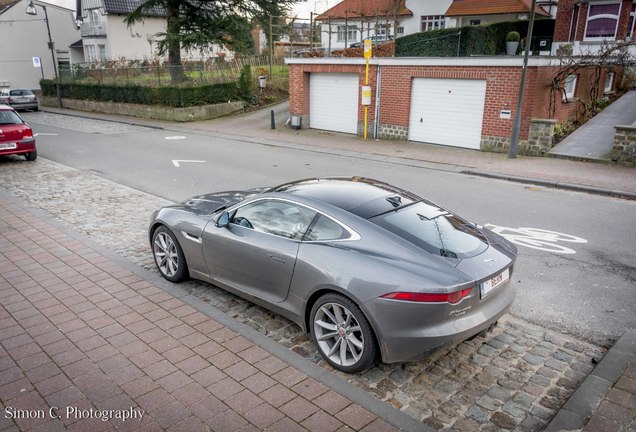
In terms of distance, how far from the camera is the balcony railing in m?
43.6

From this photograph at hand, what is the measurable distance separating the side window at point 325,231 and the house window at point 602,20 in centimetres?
3165

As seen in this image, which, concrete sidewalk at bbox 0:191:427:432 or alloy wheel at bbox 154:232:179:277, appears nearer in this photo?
concrete sidewalk at bbox 0:191:427:432

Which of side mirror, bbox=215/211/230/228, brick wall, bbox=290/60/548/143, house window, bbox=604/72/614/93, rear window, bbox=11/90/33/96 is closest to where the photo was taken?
side mirror, bbox=215/211/230/228

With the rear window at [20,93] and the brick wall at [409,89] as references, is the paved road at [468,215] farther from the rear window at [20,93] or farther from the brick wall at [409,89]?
the rear window at [20,93]

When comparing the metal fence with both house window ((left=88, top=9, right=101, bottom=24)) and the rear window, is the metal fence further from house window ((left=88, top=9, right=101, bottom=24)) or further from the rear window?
house window ((left=88, top=9, right=101, bottom=24))

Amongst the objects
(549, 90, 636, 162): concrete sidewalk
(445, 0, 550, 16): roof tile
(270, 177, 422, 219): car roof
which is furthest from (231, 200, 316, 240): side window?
(445, 0, 550, 16): roof tile

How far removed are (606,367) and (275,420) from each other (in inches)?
112

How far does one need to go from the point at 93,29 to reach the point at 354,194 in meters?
48.0

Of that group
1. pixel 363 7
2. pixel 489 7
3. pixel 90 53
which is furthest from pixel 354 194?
pixel 90 53

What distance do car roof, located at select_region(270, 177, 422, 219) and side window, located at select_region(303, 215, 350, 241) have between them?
0.22 meters

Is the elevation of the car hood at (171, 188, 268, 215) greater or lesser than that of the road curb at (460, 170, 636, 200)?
greater

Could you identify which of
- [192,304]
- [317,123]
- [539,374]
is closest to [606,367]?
[539,374]

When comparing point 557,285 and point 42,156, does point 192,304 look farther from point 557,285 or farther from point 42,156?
point 42,156

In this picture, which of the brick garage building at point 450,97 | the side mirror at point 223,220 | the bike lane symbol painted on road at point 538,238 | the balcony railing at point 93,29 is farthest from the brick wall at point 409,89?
the balcony railing at point 93,29
